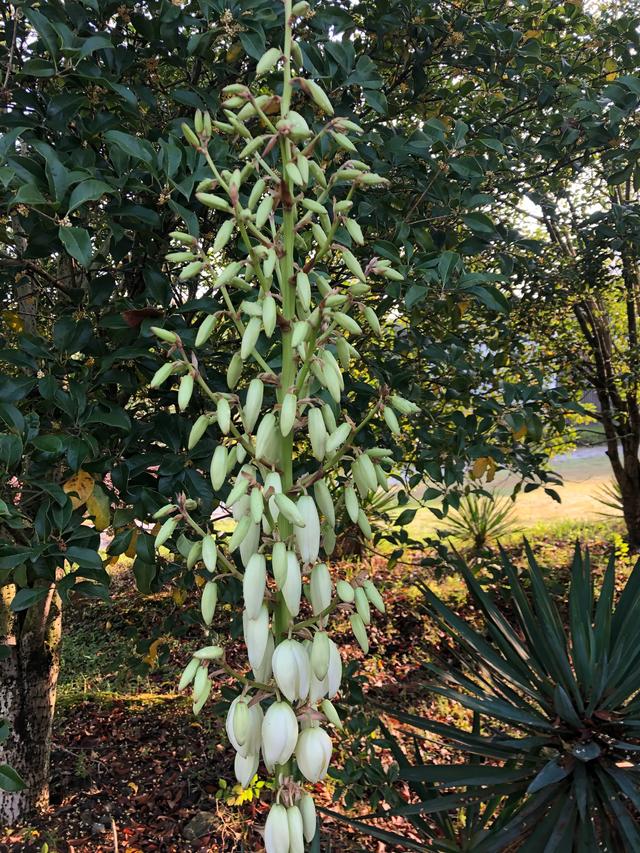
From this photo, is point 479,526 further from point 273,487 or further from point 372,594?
point 273,487

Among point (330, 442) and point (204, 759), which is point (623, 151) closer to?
point (330, 442)

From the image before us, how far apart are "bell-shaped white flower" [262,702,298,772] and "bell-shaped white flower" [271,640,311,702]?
0.02m

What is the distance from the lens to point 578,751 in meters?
1.48

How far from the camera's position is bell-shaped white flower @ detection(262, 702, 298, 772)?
0.79m

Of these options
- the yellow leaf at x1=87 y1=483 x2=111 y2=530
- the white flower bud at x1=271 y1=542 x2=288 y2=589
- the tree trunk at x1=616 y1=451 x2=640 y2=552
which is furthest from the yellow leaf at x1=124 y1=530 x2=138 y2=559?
the tree trunk at x1=616 y1=451 x2=640 y2=552

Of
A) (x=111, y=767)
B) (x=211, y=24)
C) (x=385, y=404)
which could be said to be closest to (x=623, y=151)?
(x=211, y=24)

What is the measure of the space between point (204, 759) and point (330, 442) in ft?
8.47

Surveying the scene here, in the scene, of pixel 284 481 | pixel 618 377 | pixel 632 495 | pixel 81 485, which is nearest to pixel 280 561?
pixel 284 481

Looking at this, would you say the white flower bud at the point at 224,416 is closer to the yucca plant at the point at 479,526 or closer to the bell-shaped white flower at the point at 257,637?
the bell-shaped white flower at the point at 257,637

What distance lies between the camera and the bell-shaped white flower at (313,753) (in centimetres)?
82

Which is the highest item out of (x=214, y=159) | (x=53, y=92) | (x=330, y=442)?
(x=53, y=92)

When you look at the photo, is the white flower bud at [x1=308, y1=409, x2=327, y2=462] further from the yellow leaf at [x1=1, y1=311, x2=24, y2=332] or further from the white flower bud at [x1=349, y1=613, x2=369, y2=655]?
the yellow leaf at [x1=1, y1=311, x2=24, y2=332]

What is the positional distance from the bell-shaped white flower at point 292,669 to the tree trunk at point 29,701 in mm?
1858

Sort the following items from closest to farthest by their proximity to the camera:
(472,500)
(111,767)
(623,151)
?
(623,151) → (111,767) → (472,500)
